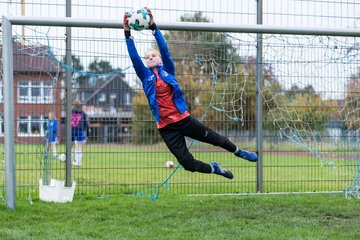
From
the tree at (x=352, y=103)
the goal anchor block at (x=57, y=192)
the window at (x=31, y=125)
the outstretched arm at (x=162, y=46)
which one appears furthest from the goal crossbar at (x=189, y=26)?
the goal anchor block at (x=57, y=192)

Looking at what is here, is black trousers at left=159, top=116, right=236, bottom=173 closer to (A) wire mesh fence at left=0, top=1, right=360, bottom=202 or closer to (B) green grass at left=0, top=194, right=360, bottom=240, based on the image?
(B) green grass at left=0, top=194, right=360, bottom=240

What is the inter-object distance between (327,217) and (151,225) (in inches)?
96.8

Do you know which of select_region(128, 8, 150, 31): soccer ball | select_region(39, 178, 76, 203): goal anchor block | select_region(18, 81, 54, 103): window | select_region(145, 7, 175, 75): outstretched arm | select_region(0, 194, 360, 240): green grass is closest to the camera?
select_region(0, 194, 360, 240): green grass

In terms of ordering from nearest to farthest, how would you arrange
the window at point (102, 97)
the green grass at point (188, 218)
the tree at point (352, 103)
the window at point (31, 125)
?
the green grass at point (188, 218), the window at point (31, 125), the window at point (102, 97), the tree at point (352, 103)

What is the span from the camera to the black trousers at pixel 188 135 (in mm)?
7160

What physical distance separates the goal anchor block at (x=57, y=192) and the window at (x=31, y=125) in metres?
1.01

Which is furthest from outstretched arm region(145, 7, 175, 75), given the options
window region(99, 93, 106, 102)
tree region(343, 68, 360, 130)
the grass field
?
tree region(343, 68, 360, 130)

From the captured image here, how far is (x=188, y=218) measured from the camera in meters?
7.59

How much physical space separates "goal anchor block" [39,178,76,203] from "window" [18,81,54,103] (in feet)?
4.56

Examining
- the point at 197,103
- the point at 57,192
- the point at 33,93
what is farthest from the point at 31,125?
the point at 197,103

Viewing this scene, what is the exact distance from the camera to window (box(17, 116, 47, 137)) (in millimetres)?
9289

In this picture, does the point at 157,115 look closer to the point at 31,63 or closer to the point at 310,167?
the point at 31,63

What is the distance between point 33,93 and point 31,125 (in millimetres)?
567

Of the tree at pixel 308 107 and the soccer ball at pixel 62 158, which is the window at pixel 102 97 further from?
the tree at pixel 308 107
